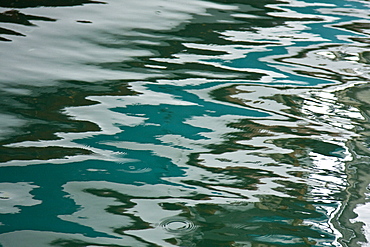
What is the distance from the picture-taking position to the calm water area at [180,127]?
1.42m

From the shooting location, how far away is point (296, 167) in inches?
68.7

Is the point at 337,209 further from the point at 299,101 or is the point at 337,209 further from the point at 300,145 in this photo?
the point at 299,101

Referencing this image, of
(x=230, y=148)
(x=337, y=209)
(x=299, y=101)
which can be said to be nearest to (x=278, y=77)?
(x=299, y=101)

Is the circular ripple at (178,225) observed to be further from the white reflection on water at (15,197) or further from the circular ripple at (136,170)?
the white reflection on water at (15,197)

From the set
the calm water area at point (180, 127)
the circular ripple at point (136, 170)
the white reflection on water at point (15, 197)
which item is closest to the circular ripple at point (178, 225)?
the calm water area at point (180, 127)

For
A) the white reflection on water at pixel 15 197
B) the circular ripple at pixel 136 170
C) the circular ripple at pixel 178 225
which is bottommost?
the circular ripple at pixel 178 225

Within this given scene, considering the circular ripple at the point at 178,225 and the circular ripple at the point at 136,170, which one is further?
the circular ripple at the point at 136,170

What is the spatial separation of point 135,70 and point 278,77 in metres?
0.70

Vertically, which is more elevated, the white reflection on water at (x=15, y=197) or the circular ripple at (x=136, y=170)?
the circular ripple at (x=136, y=170)

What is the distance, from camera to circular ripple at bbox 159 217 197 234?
138cm

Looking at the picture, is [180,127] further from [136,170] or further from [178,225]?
[178,225]

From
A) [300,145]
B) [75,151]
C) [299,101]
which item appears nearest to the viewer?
[75,151]

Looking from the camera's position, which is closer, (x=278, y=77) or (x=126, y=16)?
(x=278, y=77)

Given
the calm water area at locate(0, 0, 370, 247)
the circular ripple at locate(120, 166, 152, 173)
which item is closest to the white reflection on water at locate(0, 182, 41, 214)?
the calm water area at locate(0, 0, 370, 247)
